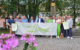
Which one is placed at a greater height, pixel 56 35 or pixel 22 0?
pixel 22 0

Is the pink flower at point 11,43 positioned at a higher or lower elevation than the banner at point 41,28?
higher

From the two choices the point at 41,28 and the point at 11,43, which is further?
the point at 41,28

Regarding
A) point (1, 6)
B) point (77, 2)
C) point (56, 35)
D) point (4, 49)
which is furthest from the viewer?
point (77, 2)

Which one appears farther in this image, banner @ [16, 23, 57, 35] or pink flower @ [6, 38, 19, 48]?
banner @ [16, 23, 57, 35]

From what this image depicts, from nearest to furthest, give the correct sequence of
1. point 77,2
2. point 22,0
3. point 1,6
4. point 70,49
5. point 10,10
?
point 70,49
point 10,10
point 1,6
point 22,0
point 77,2

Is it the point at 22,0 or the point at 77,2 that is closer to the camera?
the point at 22,0

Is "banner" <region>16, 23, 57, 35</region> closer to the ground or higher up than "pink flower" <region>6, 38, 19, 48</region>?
closer to the ground

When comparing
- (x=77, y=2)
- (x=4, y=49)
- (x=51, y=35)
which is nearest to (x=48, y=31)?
(x=51, y=35)

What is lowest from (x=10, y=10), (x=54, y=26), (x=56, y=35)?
(x=56, y=35)

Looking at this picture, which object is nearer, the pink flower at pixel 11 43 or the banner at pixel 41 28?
the pink flower at pixel 11 43

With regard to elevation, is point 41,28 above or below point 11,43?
below

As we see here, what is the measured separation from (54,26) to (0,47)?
1098 centimetres

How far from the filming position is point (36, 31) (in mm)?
11891

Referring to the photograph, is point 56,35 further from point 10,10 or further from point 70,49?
point 10,10
